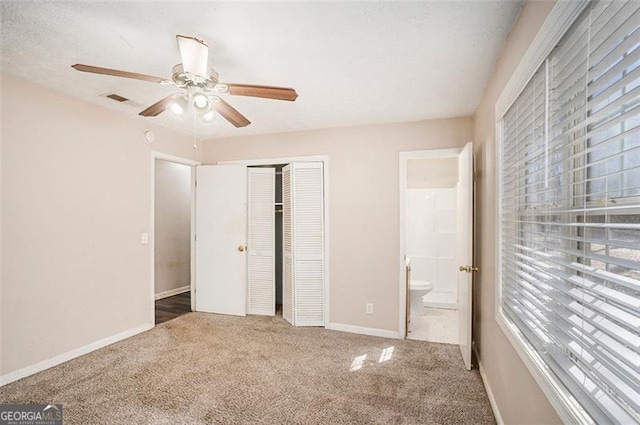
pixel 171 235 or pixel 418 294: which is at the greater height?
pixel 171 235

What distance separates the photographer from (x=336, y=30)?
5.65ft

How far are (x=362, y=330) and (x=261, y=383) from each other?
144 cm

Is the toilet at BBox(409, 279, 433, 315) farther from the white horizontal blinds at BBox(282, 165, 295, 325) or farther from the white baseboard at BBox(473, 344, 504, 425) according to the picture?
the white horizontal blinds at BBox(282, 165, 295, 325)

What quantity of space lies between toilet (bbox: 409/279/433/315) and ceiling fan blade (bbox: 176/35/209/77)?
3482 millimetres

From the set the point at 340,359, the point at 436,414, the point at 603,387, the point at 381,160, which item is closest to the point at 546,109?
the point at 603,387

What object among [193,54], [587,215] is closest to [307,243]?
[193,54]

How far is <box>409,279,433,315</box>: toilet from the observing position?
4039mm

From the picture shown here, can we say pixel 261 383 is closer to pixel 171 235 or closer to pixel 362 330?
pixel 362 330

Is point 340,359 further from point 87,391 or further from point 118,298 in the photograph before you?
point 118,298

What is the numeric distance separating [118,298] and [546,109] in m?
3.83

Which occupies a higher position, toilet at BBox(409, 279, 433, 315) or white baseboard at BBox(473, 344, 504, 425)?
toilet at BBox(409, 279, 433, 315)

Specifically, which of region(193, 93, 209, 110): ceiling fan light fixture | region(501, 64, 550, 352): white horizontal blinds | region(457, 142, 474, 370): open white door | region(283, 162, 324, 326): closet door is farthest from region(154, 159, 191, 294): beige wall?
region(501, 64, 550, 352): white horizontal blinds

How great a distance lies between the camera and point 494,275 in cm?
209

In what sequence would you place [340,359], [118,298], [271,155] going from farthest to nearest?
[271,155] → [118,298] → [340,359]
